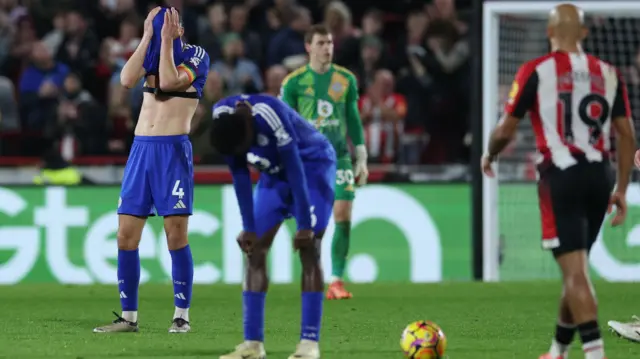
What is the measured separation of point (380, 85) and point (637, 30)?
10.3 feet

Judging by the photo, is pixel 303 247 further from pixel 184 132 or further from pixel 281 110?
pixel 184 132

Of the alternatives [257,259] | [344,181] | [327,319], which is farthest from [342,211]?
[257,259]

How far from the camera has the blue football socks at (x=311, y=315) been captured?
7.01 meters

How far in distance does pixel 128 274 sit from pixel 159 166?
75 centimetres

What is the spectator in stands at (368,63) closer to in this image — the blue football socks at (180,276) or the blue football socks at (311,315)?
the blue football socks at (180,276)

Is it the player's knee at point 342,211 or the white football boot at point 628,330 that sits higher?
the player's knee at point 342,211

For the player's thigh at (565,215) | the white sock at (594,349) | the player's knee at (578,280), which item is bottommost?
the white sock at (594,349)

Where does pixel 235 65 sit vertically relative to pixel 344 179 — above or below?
above

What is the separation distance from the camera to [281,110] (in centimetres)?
690

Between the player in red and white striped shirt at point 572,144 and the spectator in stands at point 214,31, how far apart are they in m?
10.5

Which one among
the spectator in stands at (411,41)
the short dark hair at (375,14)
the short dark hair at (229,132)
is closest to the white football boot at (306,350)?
the short dark hair at (229,132)

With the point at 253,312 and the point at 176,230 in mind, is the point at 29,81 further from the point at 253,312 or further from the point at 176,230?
the point at 253,312

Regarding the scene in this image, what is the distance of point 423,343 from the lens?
707cm

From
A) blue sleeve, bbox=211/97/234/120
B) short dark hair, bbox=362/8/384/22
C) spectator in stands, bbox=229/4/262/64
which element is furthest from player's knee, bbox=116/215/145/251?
short dark hair, bbox=362/8/384/22
